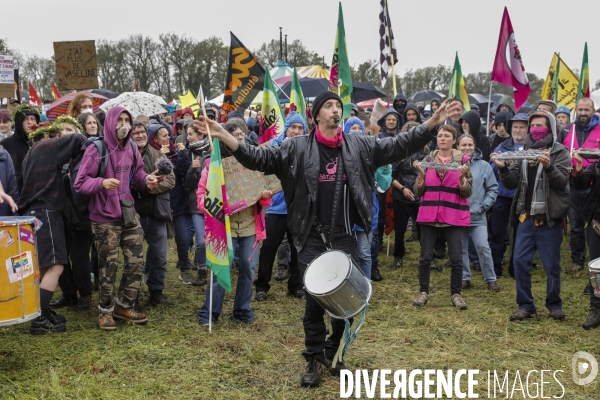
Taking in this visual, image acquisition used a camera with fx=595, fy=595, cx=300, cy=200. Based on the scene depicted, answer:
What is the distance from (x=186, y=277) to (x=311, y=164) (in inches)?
161

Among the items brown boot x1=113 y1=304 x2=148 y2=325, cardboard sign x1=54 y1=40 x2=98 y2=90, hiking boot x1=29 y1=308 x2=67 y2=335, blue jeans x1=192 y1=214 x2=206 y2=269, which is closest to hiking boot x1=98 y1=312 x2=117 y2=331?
brown boot x1=113 y1=304 x2=148 y2=325

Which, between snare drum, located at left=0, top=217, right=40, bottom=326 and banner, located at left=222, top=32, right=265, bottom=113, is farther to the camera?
banner, located at left=222, top=32, right=265, bottom=113

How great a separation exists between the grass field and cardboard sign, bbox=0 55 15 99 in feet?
20.6

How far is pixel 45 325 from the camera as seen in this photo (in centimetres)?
577

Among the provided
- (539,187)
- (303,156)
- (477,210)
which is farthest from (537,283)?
(303,156)

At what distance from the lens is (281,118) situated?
8.04m

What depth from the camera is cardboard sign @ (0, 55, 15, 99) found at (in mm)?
10984

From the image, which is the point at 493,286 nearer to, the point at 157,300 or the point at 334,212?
the point at 334,212

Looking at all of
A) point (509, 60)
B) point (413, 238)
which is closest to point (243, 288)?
point (413, 238)

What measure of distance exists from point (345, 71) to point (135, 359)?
17.6ft

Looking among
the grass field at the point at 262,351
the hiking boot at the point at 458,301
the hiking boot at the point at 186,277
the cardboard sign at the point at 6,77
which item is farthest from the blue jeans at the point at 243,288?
the cardboard sign at the point at 6,77

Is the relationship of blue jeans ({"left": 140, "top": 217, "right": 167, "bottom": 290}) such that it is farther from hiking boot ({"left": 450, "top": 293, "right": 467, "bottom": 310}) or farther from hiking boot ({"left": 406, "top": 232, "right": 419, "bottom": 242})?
hiking boot ({"left": 406, "top": 232, "right": 419, "bottom": 242})

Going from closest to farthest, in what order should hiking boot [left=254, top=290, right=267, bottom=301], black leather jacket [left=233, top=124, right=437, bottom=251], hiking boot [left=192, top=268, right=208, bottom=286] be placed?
black leather jacket [left=233, top=124, right=437, bottom=251] → hiking boot [left=254, top=290, right=267, bottom=301] → hiking boot [left=192, top=268, right=208, bottom=286]

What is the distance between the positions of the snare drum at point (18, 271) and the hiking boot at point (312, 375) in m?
2.20
